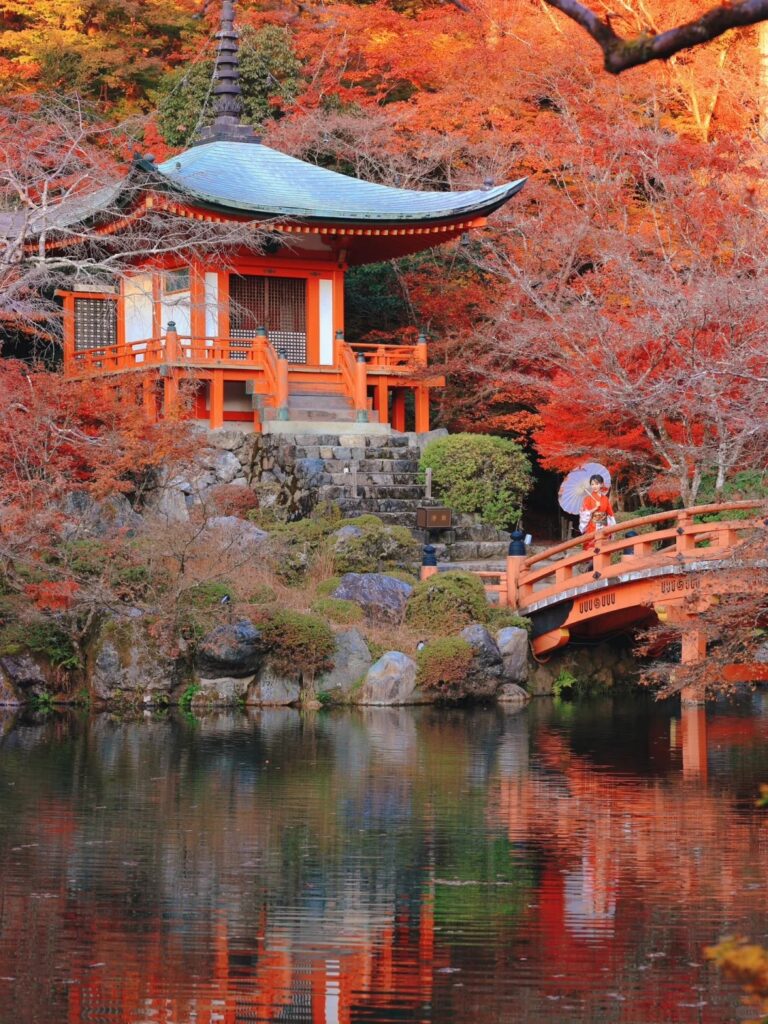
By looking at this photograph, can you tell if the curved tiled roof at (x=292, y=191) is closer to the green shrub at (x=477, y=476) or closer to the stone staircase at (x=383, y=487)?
the stone staircase at (x=383, y=487)

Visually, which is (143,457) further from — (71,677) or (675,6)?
(675,6)

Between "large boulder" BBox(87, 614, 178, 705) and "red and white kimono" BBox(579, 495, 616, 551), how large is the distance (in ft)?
17.7

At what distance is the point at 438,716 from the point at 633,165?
1115 cm

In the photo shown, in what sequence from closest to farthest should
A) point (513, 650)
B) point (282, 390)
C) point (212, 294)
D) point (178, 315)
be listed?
point (513, 650)
point (282, 390)
point (212, 294)
point (178, 315)

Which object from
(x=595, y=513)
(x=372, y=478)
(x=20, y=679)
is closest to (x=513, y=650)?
(x=595, y=513)

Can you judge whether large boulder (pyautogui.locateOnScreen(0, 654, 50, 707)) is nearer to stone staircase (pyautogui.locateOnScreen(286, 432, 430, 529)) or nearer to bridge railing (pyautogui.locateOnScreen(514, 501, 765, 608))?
stone staircase (pyautogui.locateOnScreen(286, 432, 430, 529))

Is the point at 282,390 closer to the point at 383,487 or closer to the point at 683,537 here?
the point at 383,487

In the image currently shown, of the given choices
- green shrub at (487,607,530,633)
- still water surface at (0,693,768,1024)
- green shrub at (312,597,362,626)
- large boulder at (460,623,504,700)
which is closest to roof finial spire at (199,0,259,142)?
green shrub at (312,597,362,626)

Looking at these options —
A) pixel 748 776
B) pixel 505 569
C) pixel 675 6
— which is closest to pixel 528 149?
pixel 675 6

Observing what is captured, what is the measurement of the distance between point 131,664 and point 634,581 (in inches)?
229

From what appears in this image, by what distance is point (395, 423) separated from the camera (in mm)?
25438

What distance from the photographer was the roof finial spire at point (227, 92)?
86.9 feet

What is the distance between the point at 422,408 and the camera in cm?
2456

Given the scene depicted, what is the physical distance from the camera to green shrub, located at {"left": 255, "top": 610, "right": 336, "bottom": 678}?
59.2ft
